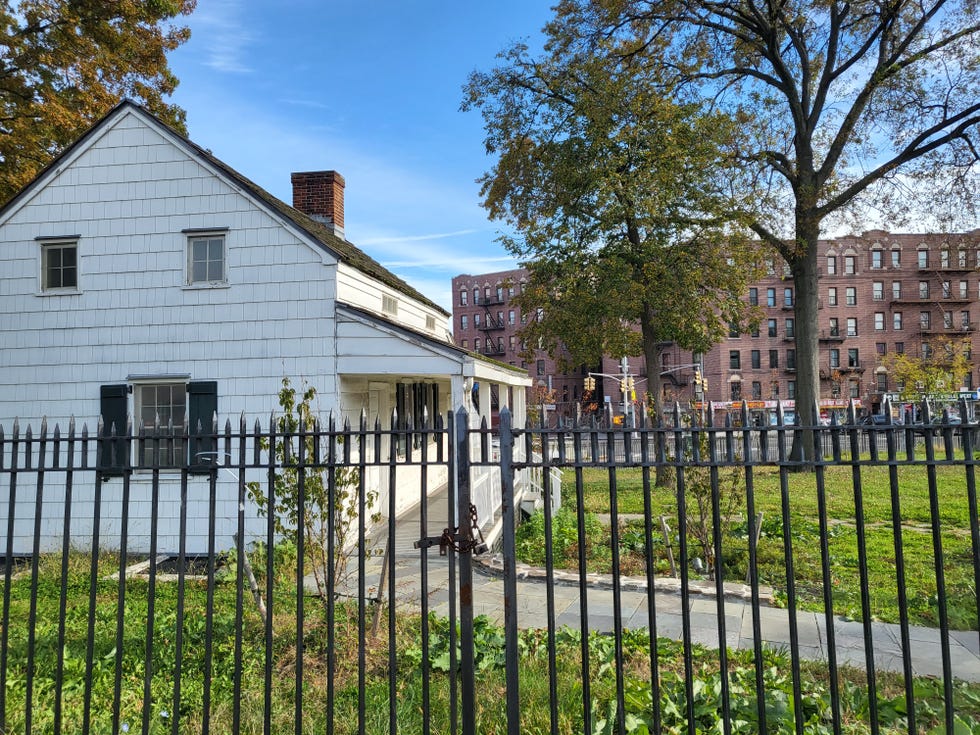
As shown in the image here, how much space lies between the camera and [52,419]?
11641 millimetres

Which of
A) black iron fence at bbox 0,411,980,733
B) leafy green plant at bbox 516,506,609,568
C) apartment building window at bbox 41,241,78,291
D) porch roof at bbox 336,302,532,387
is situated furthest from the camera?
apartment building window at bbox 41,241,78,291

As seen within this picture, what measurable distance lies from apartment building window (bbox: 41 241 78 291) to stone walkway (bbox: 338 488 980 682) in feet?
26.4

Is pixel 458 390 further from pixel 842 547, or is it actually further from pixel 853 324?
pixel 853 324

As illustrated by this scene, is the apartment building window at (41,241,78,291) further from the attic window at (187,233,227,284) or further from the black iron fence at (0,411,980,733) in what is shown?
the black iron fence at (0,411,980,733)

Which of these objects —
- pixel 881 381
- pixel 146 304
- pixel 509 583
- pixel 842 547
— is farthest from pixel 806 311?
pixel 881 381

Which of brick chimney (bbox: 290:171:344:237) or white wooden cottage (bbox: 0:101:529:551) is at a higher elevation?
brick chimney (bbox: 290:171:344:237)

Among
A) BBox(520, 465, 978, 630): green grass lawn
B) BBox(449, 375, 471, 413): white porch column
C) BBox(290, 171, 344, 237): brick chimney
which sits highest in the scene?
BBox(290, 171, 344, 237): brick chimney

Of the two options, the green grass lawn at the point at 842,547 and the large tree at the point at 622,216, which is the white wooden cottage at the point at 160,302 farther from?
the large tree at the point at 622,216

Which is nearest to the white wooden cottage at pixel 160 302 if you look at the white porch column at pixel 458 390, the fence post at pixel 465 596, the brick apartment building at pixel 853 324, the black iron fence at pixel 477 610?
the white porch column at pixel 458 390

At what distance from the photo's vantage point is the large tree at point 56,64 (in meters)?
18.5

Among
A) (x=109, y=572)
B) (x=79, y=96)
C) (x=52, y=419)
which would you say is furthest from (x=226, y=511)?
(x=79, y=96)

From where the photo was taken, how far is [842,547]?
10.5 m

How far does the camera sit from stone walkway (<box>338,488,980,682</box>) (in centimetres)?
577

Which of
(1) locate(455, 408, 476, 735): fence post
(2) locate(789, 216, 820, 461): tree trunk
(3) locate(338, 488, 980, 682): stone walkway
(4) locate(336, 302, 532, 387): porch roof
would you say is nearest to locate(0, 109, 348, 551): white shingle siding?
(4) locate(336, 302, 532, 387): porch roof
